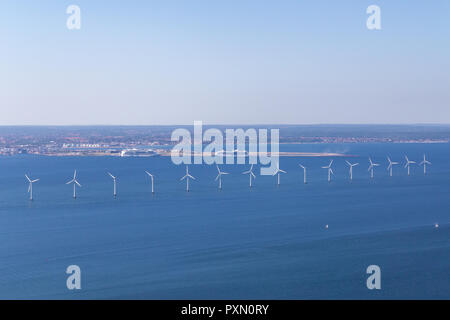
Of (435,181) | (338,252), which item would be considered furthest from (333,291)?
(435,181)

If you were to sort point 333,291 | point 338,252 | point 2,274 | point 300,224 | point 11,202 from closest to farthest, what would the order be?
point 333,291
point 2,274
point 338,252
point 300,224
point 11,202

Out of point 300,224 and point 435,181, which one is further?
point 435,181

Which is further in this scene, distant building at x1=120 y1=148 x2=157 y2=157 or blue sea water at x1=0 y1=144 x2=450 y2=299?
distant building at x1=120 y1=148 x2=157 y2=157

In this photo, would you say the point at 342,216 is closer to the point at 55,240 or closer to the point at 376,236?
the point at 376,236

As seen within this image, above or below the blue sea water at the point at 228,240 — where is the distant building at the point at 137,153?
above

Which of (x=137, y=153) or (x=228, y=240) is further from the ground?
(x=137, y=153)

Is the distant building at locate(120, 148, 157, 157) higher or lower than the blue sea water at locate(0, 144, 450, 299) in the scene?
higher

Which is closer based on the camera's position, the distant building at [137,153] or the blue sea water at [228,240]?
the blue sea water at [228,240]

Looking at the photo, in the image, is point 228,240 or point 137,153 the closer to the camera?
point 228,240
